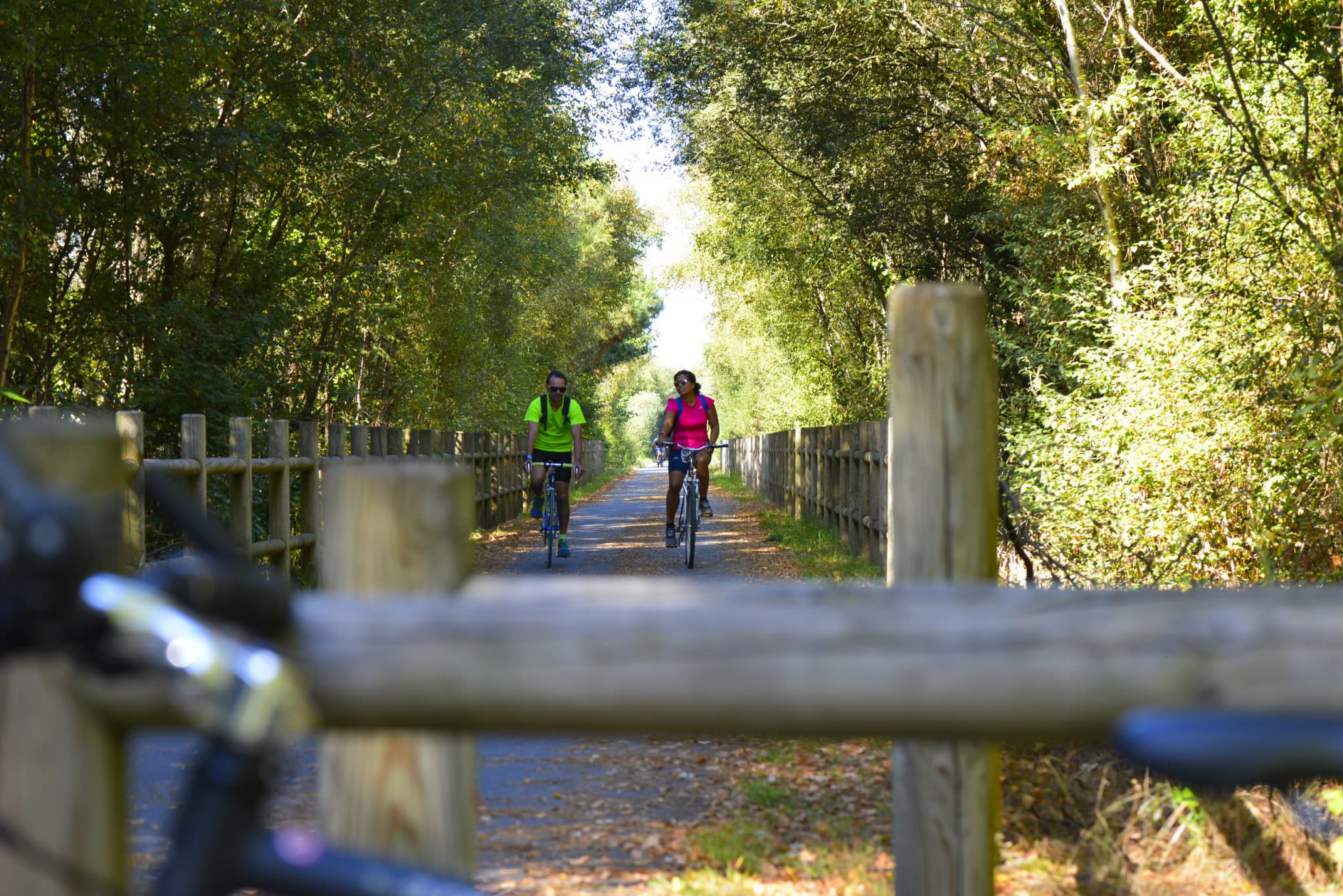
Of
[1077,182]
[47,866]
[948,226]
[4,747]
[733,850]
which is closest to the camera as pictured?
[47,866]

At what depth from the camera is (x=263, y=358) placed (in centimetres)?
1402

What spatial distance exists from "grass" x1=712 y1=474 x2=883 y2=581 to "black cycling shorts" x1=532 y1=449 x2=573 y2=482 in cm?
281

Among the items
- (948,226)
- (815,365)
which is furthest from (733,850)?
(815,365)

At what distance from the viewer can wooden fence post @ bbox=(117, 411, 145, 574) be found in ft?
23.6

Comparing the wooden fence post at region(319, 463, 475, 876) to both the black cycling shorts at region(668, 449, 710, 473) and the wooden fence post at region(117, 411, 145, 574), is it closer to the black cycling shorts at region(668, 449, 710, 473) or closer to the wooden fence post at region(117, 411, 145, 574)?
the wooden fence post at region(117, 411, 145, 574)

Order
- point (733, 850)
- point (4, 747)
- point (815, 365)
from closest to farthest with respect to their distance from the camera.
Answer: point (4, 747), point (733, 850), point (815, 365)

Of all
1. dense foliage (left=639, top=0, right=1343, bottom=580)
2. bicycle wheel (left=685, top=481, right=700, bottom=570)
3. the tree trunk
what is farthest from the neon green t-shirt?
the tree trunk

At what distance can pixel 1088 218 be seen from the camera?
14.8 metres

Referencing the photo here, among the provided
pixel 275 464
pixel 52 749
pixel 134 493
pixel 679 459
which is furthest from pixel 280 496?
pixel 52 749

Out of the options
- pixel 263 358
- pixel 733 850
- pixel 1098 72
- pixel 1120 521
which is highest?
pixel 1098 72

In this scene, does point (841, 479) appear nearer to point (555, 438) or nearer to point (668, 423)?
point (668, 423)

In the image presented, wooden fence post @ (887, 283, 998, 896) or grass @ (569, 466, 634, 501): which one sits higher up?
wooden fence post @ (887, 283, 998, 896)

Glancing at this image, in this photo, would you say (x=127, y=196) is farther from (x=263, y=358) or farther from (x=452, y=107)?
(x=452, y=107)

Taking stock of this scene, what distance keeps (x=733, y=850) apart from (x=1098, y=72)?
12410 millimetres
